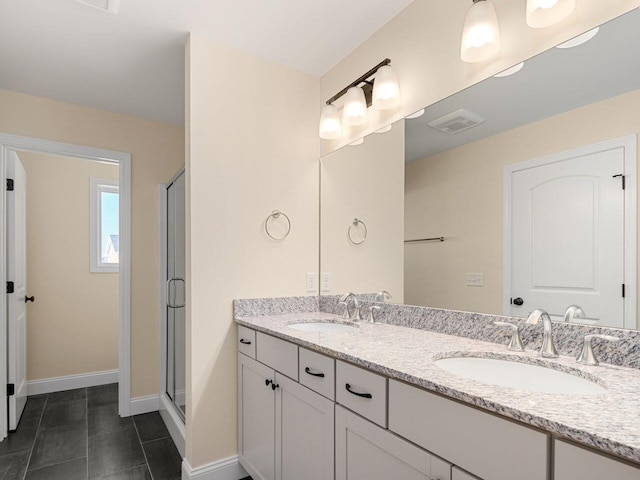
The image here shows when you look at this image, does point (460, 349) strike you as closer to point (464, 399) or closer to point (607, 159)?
point (464, 399)

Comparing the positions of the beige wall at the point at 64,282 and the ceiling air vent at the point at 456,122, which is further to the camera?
the beige wall at the point at 64,282

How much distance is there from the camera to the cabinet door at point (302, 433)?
4.41 feet

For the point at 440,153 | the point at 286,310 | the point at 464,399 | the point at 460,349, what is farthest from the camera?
the point at 286,310

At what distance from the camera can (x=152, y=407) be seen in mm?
3023

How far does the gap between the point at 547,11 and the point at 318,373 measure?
4.77 ft

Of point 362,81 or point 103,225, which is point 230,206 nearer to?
point 362,81

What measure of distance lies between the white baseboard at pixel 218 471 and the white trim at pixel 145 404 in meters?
1.19

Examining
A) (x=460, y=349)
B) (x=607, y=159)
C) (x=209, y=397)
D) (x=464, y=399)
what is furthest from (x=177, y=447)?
(x=607, y=159)

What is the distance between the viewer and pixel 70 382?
3514 millimetres

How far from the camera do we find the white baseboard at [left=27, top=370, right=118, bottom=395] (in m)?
3.36

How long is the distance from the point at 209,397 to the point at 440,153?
1685mm

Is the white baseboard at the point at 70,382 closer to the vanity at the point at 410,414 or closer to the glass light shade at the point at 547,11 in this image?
the vanity at the point at 410,414

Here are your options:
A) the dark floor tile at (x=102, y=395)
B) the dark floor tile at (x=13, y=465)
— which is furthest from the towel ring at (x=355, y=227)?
the dark floor tile at (x=102, y=395)

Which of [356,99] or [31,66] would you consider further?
[31,66]
